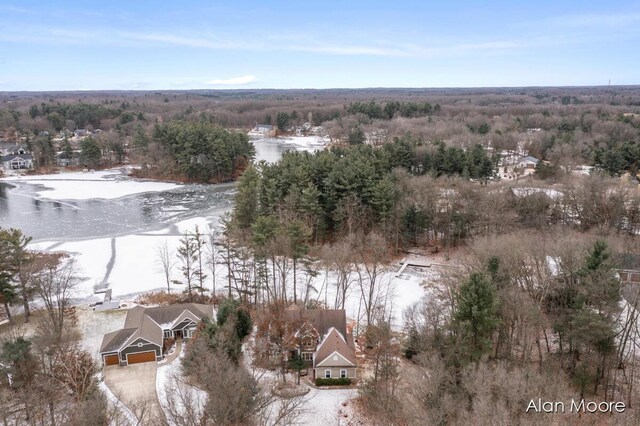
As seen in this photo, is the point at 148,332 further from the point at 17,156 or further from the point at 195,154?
the point at 17,156

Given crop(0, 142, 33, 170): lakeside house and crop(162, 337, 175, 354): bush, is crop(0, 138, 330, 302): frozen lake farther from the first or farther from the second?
crop(0, 142, 33, 170): lakeside house

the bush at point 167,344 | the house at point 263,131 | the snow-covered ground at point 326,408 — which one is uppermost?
the house at point 263,131

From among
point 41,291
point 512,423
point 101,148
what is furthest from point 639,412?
point 101,148

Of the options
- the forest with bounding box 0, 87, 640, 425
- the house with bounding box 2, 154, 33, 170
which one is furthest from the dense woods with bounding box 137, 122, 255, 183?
the house with bounding box 2, 154, 33, 170

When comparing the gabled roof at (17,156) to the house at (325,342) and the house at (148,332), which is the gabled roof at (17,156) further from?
the house at (325,342)

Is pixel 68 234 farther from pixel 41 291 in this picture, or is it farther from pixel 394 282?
pixel 394 282

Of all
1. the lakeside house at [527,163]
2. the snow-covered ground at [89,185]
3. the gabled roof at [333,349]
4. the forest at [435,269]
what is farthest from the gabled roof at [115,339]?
the lakeside house at [527,163]
